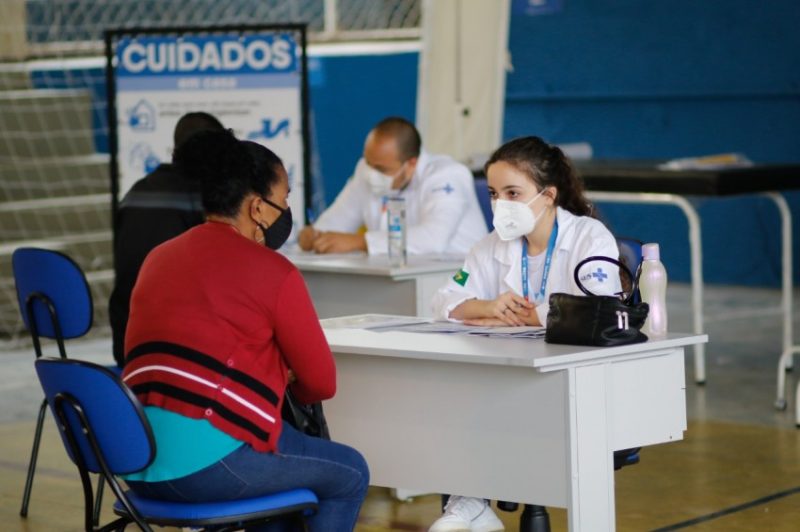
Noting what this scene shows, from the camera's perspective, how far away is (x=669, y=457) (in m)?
4.78

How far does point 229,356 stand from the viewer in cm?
269

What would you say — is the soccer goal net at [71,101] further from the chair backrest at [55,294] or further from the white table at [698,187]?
the chair backrest at [55,294]

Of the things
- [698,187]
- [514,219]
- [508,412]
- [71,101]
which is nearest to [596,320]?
[508,412]

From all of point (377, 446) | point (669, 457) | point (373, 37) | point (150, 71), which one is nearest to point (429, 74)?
point (150, 71)

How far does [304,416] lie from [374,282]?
1.83 meters

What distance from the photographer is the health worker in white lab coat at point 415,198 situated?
5.12 meters

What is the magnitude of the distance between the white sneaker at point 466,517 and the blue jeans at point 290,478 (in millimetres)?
564

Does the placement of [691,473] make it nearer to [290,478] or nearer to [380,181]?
[380,181]

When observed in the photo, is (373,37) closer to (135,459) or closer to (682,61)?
(682,61)

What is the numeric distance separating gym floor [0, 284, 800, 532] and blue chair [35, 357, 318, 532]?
1313 mm

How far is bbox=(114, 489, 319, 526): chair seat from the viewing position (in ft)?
8.80

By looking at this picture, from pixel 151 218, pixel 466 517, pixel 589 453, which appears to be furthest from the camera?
pixel 151 218

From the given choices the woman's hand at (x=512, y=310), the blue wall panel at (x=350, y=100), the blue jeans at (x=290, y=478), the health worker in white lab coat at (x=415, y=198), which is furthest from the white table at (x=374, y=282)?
the blue wall panel at (x=350, y=100)

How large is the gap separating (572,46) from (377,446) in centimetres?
665
